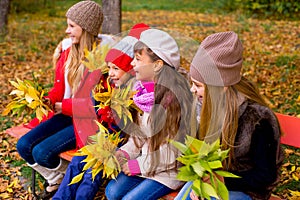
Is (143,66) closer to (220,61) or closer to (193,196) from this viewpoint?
(220,61)

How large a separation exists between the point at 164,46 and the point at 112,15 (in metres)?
2.62

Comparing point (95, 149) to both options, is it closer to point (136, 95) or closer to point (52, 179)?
point (136, 95)

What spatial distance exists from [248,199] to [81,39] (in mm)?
2162

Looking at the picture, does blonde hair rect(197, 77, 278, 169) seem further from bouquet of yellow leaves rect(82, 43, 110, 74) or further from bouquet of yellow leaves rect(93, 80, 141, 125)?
bouquet of yellow leaves rect(82, 43, 110, 74)

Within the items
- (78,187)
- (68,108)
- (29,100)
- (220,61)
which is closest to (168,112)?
(220,61)

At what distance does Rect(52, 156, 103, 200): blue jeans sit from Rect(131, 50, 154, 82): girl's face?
801 millimetres

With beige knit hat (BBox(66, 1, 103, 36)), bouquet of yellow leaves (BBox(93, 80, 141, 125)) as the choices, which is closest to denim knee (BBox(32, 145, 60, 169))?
bouquet of yellow leaves (BBox(93, 80, 141, 125))

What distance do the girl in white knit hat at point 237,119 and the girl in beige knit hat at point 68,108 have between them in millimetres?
1192

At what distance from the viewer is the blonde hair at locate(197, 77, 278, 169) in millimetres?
2828

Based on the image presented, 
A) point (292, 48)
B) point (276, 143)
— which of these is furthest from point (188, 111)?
point (292, 48)

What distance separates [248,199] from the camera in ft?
9.38

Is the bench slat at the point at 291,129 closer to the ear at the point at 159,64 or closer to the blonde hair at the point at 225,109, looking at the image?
the blonde hair at the point at 225,109

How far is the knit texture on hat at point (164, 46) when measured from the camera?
3254mm

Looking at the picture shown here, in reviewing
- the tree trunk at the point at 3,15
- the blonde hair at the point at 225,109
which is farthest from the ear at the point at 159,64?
the tree trunk at the point at 3,15
